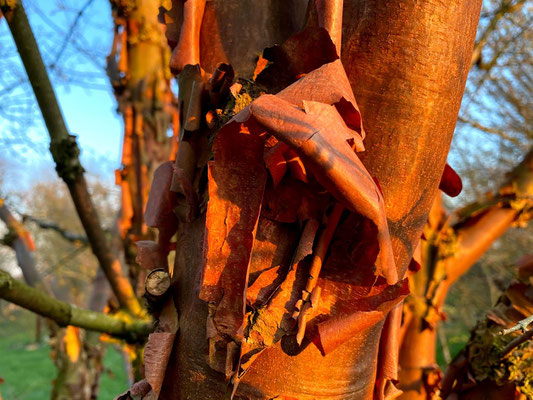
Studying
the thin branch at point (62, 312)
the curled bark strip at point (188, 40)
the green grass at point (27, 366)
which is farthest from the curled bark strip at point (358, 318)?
the green grass at point (27, 366)

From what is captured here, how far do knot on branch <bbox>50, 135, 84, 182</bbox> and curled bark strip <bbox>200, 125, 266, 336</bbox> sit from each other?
98 cm

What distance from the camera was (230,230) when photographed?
0.58 metres

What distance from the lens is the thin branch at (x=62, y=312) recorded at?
1260 millimetres

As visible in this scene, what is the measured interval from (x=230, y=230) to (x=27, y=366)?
1239 centimetres

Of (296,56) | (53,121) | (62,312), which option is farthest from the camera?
(62,312)

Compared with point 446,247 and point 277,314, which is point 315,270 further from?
point 446,247

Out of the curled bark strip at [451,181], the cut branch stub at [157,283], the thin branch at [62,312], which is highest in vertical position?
the curled bark strip at [451,181]

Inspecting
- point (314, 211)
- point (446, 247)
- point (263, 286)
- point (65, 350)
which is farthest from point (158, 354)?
point (65, 350)

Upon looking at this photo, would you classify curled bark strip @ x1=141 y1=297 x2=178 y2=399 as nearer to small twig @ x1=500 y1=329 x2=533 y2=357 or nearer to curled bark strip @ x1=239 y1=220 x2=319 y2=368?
curled bark strip @ x1=239 y1=220 x2=319 y2=368

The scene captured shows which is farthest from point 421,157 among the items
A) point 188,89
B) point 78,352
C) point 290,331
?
point 78,352

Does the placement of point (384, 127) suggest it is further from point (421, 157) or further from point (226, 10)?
point (226, 10)

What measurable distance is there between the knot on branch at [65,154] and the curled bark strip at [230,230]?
0.98 meters

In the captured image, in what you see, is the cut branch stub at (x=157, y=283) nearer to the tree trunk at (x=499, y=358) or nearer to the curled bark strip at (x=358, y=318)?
the curled bark strip at (x=358, y=318)

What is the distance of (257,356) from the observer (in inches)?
22.8
